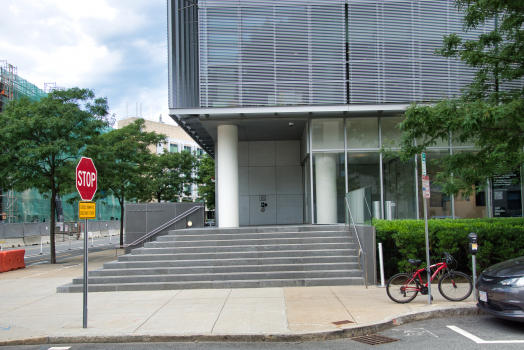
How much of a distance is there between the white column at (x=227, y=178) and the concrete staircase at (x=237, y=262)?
6.18 ft

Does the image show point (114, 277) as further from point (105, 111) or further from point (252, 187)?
point (105, 111)

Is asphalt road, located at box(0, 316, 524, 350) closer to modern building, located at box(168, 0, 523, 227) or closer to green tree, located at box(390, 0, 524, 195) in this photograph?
green tree, located at box(390, 0, 524, 195)

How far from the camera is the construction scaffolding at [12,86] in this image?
46.6 metres

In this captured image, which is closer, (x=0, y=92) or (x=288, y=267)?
(x=288, y=267)

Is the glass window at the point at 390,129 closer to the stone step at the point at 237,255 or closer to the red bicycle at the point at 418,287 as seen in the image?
the stone step at the point at 237,255

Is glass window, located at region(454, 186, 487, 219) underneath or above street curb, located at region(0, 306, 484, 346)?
above

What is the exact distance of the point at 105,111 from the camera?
21.8m

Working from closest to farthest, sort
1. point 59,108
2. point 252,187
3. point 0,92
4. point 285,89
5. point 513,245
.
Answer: point 513,245 < point 285,89 < point 59,108 < point 252,187 < point 0,92

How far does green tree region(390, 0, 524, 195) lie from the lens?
918cm

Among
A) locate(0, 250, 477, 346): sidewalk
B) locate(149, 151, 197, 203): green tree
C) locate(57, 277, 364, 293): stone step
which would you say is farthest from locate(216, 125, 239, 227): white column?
locate(149, 151, 197, 203): green tree

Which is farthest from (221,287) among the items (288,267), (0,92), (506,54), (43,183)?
(0,92)

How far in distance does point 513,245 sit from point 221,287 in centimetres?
779

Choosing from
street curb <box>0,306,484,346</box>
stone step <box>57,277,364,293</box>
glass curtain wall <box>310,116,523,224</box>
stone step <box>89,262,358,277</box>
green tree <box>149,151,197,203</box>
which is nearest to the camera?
street curb <box>0,306,484,346</box>

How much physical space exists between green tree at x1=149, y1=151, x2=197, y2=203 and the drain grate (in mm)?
27637
